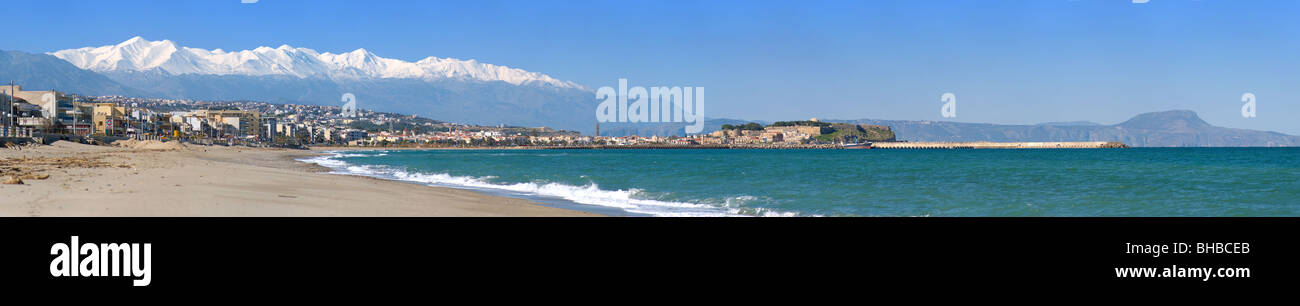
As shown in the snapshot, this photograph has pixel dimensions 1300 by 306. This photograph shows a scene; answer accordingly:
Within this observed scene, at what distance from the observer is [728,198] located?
21.0m
